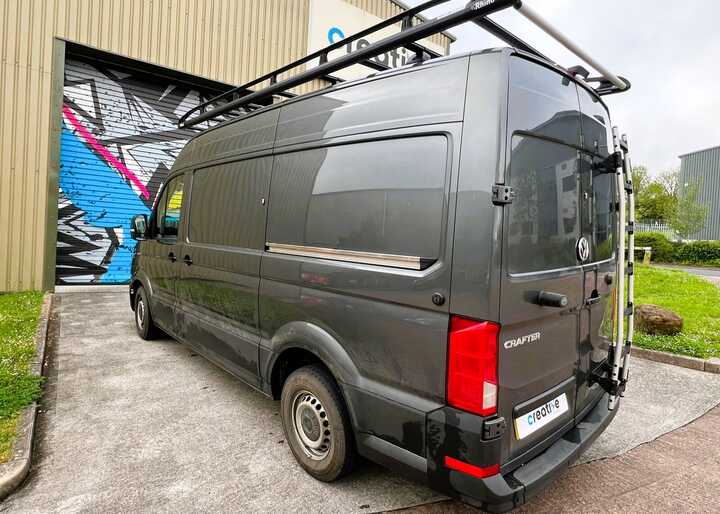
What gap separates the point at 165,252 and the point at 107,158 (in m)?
5.45

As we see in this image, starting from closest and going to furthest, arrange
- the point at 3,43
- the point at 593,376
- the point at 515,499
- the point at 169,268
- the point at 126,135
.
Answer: the point at 515,499
the point at 593,376
the point at 169,268
the point at 3,43
the point at 126,135

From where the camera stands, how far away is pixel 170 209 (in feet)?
15.0

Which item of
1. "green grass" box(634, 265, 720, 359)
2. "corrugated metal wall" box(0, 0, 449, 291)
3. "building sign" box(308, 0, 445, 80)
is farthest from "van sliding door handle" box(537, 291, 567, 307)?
"building sign" box(308, 0, 445, 80)

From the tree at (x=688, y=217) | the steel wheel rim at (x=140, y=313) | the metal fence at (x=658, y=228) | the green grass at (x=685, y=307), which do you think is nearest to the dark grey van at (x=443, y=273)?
the steel wheel rim at (x=140, y=313)

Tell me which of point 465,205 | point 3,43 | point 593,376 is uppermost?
point 3,43

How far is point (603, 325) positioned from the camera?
8.70 ft

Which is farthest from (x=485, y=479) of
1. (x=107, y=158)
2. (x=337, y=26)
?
(x=337, y=26)

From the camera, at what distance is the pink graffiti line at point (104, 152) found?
8.09 meters

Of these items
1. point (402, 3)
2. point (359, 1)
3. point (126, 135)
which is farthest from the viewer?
point (402, 3)

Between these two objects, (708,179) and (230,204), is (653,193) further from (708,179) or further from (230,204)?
(230,204)

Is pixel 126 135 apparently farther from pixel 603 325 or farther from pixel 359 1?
pixel 603 325

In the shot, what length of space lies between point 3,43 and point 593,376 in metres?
9.58

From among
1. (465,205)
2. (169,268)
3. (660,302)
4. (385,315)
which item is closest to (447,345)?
(385,315)

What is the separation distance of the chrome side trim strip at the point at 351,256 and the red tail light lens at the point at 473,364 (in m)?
0.34
